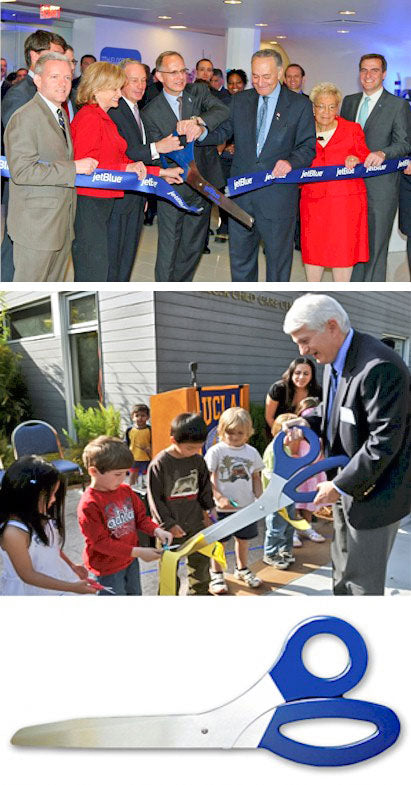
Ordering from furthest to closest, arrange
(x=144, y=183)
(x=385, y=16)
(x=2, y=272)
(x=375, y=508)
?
(x=385, y=16) < (x=2, y=272) < (x=144, y=183) < (x=375, y=508)

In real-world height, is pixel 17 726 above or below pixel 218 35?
below

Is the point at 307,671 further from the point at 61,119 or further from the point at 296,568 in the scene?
the point at 61,119

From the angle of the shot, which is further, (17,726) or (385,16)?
(385,16)

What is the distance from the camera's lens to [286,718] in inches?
104

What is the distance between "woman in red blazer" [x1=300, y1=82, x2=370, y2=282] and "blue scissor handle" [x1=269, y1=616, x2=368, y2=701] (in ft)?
9.69

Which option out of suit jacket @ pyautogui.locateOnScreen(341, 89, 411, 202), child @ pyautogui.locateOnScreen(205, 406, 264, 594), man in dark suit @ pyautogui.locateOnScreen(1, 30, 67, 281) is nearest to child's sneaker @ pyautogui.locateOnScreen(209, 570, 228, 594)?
child @ pyautogui.locateOnScreen(205, 406, 264, 594)

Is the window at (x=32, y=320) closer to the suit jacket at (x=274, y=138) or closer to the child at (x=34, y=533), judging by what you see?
the child at (x=34, y=533)

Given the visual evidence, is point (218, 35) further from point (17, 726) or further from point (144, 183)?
point (17, 726)

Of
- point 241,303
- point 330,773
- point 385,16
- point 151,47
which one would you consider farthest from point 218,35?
point 330,773

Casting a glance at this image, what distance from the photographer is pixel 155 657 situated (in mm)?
2801

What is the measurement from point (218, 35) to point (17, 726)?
1054 cm

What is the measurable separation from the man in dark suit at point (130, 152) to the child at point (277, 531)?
2.41m

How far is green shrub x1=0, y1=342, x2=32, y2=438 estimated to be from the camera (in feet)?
9.02

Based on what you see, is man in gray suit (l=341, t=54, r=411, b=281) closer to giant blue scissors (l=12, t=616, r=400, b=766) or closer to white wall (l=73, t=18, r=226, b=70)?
giant blue scissors (l=12, t=616, r=400, b=766)
